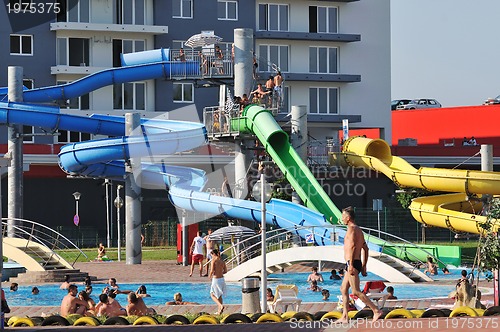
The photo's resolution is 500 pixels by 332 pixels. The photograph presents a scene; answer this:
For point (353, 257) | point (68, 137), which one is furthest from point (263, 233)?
point (68, 137)

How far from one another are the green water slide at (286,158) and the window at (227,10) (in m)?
27.6

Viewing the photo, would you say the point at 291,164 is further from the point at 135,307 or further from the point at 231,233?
the point at 135,307

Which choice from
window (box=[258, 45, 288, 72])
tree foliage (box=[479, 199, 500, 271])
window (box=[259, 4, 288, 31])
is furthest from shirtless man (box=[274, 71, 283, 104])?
window (box=[259, 4, 288, 31])

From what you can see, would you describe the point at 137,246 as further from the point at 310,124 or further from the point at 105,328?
the point at 310,124

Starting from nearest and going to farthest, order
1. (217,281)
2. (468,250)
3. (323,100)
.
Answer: (217,281)
(468,250)
(323,100)

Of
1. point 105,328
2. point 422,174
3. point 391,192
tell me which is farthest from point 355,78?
point 105,328

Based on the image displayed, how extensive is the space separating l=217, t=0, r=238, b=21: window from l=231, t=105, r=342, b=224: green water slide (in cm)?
2763

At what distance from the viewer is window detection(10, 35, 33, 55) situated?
64.1 meters

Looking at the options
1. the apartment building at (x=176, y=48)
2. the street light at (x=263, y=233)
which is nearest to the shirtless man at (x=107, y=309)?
the street light at (x=263, y=233)

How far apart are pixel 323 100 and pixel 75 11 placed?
54.0 feet

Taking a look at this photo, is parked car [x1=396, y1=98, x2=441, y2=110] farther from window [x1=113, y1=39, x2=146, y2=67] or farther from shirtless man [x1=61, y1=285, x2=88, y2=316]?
shirtless man [x1=61, y1=285, x2=88, y2=316]

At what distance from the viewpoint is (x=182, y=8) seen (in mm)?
67250

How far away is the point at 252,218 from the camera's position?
39812mm

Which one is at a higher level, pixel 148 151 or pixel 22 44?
pixel 22 44
